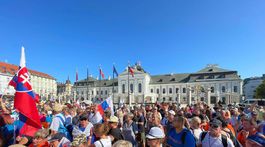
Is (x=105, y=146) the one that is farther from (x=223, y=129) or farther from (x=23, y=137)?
(x=223, y=129)

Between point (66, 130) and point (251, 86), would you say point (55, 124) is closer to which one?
point (66, 130)

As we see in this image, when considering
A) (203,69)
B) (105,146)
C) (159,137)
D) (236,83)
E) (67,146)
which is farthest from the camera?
(203,69)

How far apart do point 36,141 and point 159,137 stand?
79.4 inches

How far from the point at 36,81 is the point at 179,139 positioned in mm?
94987

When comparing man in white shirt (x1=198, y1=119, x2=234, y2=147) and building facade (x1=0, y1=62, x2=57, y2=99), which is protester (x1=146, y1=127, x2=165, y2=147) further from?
building facade (x1=0, y1=62, x2=57, y2=99)

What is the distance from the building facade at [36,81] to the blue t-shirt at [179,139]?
73.2m

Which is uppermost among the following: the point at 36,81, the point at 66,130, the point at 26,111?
the point at 36,81

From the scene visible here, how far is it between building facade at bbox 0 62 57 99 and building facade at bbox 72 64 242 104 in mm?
15847

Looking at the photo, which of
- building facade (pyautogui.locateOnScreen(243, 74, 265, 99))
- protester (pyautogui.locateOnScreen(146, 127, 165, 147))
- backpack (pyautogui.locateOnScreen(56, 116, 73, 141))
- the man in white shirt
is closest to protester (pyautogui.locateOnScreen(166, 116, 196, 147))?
the man in white shirt

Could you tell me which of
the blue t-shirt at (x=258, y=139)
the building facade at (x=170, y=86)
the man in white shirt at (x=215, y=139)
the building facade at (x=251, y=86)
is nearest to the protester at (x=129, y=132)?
the man in white shirt at (x=215, y=139)

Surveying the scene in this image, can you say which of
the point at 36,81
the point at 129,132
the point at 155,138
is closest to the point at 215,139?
the point at 155,138

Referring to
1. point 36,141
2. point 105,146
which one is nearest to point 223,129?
point 105,146

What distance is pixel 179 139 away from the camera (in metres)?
A: 4.18

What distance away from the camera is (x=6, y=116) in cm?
537
